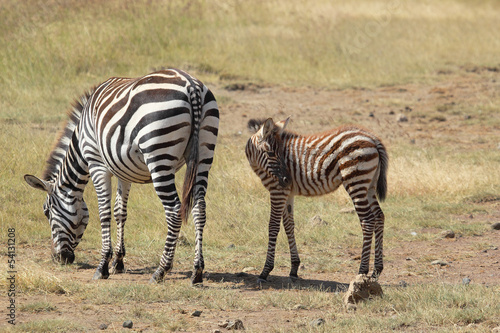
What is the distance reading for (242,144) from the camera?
11875 mm

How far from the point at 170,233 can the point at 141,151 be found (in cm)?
90

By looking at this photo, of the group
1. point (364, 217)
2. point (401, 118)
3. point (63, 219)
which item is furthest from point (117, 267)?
point (401, 118)

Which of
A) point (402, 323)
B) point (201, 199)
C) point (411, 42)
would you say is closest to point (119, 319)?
point (201, 199)

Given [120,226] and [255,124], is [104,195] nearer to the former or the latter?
[120,226]

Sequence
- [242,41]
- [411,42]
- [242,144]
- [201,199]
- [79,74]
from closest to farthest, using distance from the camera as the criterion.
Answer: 1. [201,199]
2. [242,144]
3. [79,74]
4. [242,41]
5. [411,42]

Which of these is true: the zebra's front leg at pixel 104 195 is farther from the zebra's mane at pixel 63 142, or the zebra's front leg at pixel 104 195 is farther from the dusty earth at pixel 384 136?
the zebra's mane at pixel 63 142

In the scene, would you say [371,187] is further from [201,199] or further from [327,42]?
[327,42]

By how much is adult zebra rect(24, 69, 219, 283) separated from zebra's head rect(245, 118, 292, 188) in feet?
1.86

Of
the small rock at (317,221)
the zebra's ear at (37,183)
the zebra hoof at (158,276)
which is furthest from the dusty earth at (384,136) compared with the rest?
the zebra's ear at (37,183)

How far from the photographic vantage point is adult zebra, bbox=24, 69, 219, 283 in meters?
5.99

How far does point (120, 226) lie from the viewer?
6.95 metres

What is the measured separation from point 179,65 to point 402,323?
12.7m

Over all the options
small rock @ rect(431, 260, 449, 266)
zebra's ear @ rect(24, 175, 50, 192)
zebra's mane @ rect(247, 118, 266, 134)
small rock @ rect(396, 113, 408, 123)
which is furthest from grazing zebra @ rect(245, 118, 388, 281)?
small rock @ rect(396, 113, 408, 123)

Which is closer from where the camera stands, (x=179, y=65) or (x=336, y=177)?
(x=336, y=177)
